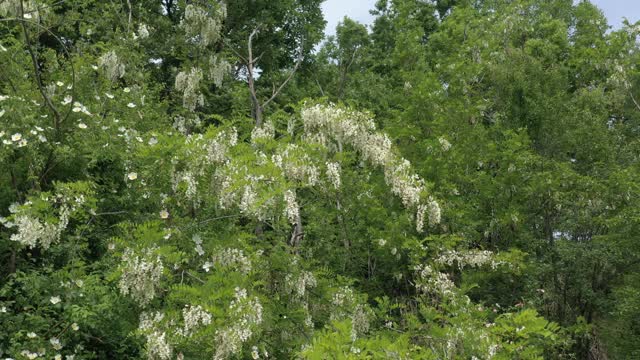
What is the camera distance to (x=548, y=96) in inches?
578

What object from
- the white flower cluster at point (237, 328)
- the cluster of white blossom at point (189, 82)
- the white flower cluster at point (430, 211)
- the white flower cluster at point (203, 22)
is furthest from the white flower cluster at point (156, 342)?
the white flower cluster at point (203, 22)

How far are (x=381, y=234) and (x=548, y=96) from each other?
758 centimetres

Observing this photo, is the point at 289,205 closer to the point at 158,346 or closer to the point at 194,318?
the point at 194,318

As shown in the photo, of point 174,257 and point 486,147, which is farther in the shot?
point 486,147

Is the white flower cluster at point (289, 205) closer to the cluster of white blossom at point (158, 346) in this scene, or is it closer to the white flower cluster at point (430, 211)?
→ the cluster of white blossom at point (158, 346)

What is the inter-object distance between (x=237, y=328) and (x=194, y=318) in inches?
15.8

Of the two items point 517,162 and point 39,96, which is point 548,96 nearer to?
point 517,162

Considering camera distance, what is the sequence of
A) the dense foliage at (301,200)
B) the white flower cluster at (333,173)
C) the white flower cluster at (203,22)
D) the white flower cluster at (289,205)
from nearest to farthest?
1. the dense foliage at (301,200)
2. the white flower cluster at (289,205)
3. the white flower cluster at (333,173)
4. the white flower cluster at (203,22)

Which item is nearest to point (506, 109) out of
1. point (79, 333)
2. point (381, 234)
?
point (381, 234)

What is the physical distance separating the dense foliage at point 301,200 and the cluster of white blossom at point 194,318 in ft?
0.06

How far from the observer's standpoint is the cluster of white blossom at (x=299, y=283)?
6.71m

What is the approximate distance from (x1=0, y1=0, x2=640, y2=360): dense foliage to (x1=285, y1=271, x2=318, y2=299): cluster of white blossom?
3 cm

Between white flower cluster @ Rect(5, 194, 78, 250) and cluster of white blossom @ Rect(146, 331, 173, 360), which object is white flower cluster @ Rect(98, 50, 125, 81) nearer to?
white flower cluster @ Rect(5, 194, 78, 250)

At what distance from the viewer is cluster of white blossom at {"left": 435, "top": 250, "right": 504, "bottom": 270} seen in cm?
962
